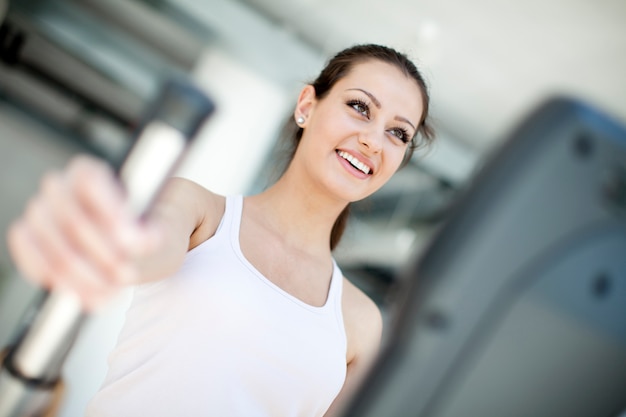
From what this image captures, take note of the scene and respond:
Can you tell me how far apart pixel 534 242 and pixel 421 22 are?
3.34 m

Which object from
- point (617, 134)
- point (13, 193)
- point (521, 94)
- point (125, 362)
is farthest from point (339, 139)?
point (13, 193)

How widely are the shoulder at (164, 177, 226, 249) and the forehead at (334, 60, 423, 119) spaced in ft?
1.37

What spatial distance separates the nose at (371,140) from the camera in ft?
3.71

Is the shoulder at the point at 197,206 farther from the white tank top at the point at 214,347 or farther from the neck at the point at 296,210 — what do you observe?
the neck at the point at 296,210

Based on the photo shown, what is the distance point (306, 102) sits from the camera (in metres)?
1.33

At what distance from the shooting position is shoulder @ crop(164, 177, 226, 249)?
88 cm

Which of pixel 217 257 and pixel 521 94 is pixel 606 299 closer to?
pixel 217 257

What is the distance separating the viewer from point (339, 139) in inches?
45.0

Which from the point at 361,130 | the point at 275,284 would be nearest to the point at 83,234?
the point at 275,284

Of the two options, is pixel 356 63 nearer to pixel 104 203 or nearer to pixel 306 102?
pixel 306 102

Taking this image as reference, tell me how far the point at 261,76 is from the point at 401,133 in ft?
11.3

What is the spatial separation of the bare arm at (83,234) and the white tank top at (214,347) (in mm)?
584

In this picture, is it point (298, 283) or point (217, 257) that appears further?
point (298, 283)

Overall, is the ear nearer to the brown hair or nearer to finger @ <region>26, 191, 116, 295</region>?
the brown hair
